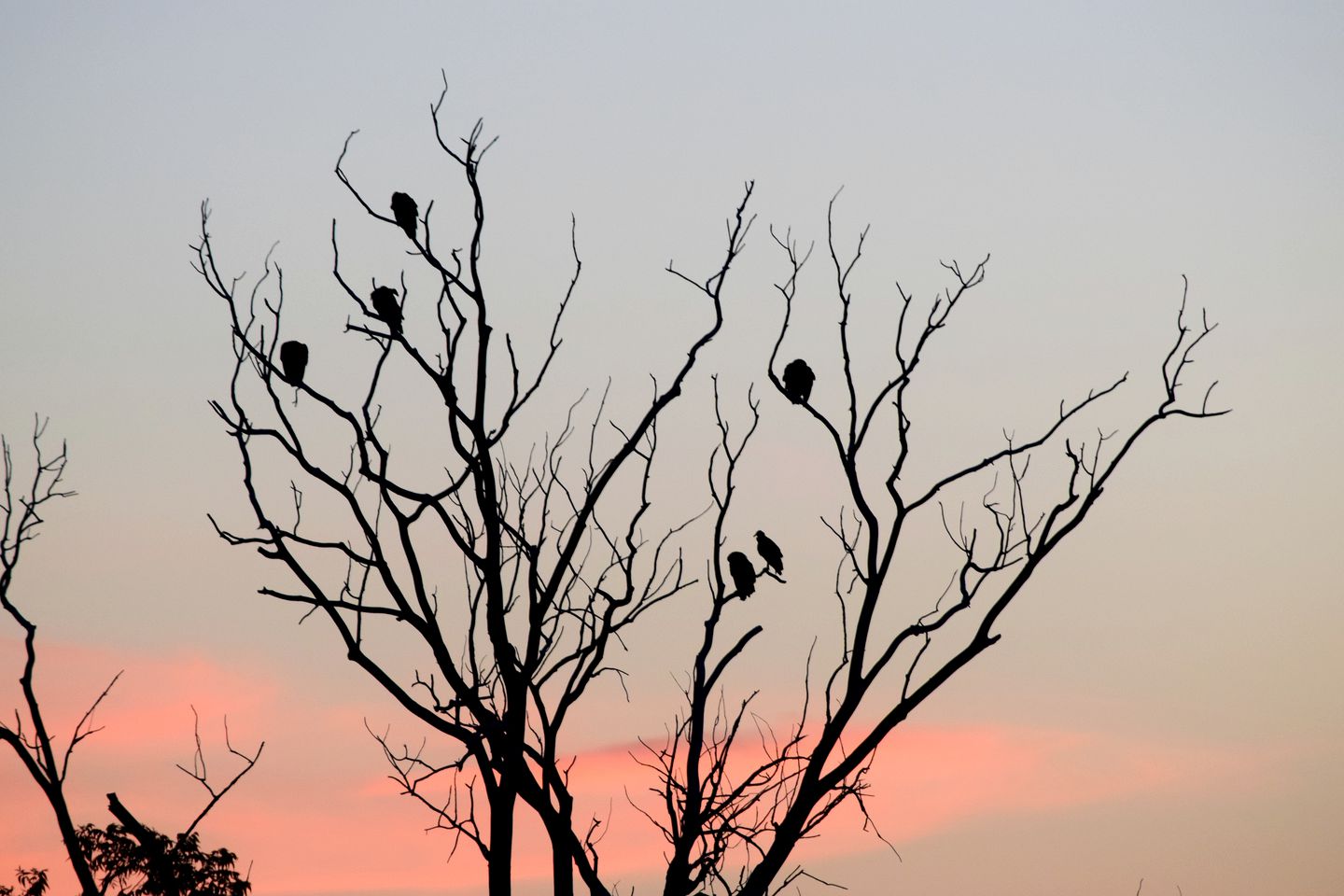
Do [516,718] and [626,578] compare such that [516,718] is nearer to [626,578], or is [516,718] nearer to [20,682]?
[626,578]

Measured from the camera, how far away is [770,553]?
988 cm

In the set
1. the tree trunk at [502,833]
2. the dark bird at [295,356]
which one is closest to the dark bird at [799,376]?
the dark bird at [295,356]

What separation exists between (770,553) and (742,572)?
1.52 ft

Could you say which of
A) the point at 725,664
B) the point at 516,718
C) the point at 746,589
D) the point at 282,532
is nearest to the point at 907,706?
the point at 725,664

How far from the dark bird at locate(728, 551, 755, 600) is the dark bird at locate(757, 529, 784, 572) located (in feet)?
0.40

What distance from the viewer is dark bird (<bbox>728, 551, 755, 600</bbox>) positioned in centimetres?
921

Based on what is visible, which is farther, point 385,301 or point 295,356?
point 295,356

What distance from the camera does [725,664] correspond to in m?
5.87

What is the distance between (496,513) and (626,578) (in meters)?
0.78

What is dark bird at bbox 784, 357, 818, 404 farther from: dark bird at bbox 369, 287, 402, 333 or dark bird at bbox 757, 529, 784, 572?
dark bird at bbox 369, 287, 402, 333

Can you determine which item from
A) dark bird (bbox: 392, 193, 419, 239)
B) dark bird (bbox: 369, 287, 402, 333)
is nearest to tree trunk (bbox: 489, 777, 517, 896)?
dark bird (bbox: 369, 287, 402, 333)

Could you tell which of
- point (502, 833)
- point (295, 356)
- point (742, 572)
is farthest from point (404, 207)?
point (502, 833)

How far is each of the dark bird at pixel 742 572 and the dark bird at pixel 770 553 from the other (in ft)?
0.40

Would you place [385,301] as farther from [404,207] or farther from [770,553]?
[770,553]
